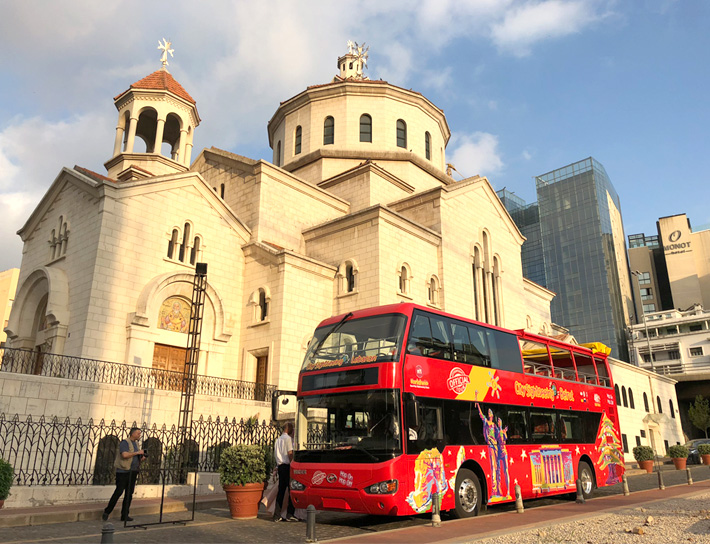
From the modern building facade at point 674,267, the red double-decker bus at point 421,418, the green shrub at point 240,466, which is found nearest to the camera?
the red double-decker bus at point 421,418

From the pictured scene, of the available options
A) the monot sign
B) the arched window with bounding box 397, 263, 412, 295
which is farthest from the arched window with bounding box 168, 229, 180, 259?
the monot sign

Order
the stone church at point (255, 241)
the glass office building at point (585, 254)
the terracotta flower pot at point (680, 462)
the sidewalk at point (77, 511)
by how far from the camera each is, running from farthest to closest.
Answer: the glass office building at point (585, 254) < the terracotta flower pot at point (680, 462) < the stone church at point (255, 241) < the sidewalk at point (77, 511)

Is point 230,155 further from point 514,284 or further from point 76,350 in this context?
point 514,284

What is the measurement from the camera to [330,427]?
32.6 ft

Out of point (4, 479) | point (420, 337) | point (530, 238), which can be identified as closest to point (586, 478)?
point (420, 337)

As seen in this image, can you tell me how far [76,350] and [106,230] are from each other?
4329mm

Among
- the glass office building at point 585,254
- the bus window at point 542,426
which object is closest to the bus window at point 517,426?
the bus window at point 542,426

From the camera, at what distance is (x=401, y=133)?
110ft

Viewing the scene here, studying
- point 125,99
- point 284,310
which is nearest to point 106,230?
point 284,310

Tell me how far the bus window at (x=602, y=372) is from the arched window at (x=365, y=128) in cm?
2092

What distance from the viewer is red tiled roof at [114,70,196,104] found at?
28092 millimetres

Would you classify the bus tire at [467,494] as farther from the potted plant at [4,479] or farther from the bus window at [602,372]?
the potted plant at [4,479]

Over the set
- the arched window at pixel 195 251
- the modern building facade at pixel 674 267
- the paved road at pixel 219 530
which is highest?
the modern building facade at pixel 674 267

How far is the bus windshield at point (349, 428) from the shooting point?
928 cm
